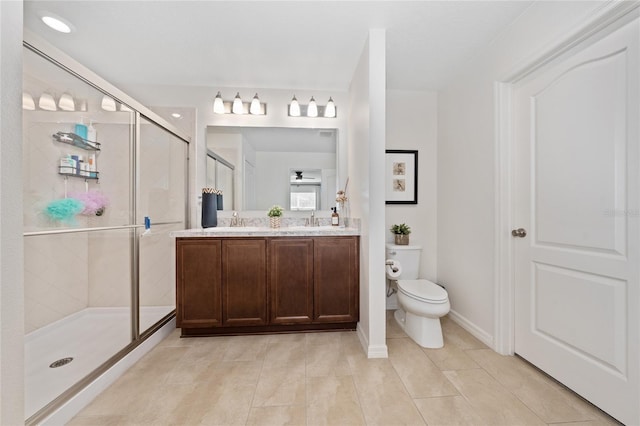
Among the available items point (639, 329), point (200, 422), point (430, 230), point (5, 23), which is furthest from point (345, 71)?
point (200, 422)

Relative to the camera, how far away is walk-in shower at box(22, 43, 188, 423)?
158 cm

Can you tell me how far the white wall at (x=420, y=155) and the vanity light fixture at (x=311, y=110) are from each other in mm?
633

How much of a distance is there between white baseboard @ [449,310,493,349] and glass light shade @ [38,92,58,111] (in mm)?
3546

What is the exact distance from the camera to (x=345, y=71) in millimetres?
2463

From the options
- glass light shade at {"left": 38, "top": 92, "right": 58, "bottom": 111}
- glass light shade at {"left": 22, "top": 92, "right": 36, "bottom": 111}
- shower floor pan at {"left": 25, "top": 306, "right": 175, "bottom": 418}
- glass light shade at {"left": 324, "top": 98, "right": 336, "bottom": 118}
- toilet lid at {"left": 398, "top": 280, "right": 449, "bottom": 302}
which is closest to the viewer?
shower floor pan at {"left": 25, "top": 306, "right": 175, "bottom": 418}

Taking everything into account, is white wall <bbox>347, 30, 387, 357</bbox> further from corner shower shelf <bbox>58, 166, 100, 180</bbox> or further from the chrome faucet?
corner shower shelf <bbox>58, 166, 100, 180</bbox>

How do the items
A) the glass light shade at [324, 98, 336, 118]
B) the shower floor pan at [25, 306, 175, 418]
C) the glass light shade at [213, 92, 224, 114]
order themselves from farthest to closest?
the glass light shade at [324, 98, 336, 118] < the glass light shade at [213, 92, 224, 114] < the shower floor pan at [25, 306, 175, 418]

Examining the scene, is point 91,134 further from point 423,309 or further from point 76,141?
point 423,309

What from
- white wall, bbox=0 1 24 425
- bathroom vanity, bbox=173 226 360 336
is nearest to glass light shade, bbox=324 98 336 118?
bathroom vanity, bbox=173 226 360 336

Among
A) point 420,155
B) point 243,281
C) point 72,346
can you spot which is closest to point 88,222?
point 72,346

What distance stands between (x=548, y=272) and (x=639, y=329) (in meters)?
0.46

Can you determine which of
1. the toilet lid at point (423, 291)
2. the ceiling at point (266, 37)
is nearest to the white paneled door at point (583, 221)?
the toilet lid at point (423, 291)

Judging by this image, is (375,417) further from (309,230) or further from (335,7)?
(335,7)

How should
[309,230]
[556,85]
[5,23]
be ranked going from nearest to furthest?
[5,23] < [556,85] < [309,230]
